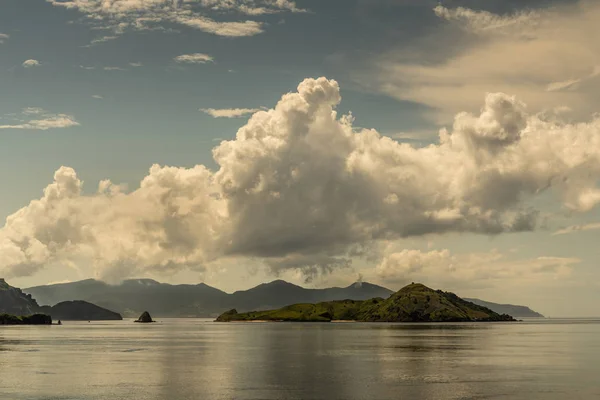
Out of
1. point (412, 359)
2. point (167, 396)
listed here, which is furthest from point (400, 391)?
point (412, 359)

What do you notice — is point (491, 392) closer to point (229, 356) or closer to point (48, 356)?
point (229, 356)

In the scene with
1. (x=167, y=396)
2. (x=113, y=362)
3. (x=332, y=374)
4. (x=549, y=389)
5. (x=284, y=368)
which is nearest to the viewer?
(x=167, y=396)

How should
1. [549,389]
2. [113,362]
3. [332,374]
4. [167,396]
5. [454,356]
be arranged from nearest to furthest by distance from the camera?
1. [167,396]
2. [549,389]
3. [332,374]
4. [113,362]
5. [454,356]

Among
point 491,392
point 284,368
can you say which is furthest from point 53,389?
point 491,392

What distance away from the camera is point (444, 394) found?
279ft

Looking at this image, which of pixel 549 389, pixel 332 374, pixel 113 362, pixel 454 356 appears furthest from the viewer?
pixel 454 356

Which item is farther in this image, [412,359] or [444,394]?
[412,359]

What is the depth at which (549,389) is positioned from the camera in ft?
299

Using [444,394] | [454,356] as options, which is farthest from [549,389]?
[454,356]

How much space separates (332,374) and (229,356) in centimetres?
5483

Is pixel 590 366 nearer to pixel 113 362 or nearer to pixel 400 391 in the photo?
pixel 400 391

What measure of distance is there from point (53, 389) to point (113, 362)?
4828 centimetres

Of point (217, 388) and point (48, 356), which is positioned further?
point (48, 356)

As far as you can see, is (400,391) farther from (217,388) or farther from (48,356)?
(48,356)
